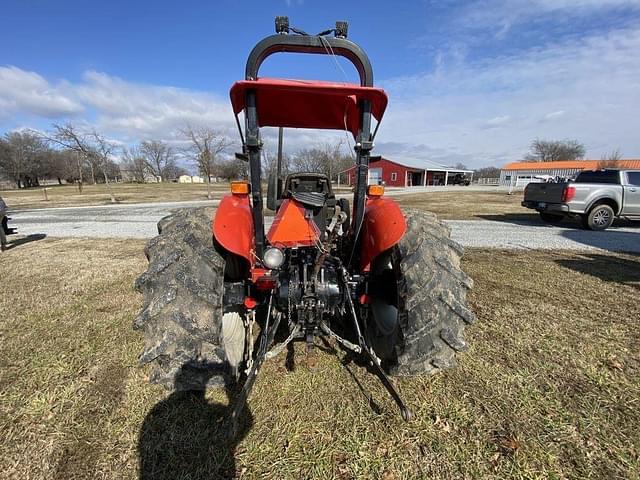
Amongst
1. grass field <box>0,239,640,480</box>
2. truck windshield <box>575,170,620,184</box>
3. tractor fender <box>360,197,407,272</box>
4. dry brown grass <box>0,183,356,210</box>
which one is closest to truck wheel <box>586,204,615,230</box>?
truck windshield <box>575,170,620,184</box>

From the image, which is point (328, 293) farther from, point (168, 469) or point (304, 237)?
point (168, 469)

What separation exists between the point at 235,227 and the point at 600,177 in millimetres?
12742

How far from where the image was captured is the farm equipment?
1.98 m

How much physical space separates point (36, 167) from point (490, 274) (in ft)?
250

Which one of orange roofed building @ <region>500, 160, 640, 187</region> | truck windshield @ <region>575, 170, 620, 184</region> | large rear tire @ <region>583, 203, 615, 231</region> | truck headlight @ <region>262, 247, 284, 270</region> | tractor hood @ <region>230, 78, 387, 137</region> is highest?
orange roofed building @ <region>500, 160, 640, 187</region>

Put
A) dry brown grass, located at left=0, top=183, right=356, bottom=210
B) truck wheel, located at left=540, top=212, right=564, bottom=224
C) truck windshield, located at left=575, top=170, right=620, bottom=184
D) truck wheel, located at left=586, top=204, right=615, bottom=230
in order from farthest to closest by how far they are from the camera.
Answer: dry brown grass, located at left=0, top=183, right=356, bottom=210 < truck wheel, located at left=540, top=212, right=564, bottom=224 < truck windshield, located at left=575, top=170, right=620, bottom=184 < truck wheel, located at left=586, top=204, right=615, bottom=230

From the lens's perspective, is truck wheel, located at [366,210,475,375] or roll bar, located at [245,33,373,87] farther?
truck wheel, located at [366,210,475,375]

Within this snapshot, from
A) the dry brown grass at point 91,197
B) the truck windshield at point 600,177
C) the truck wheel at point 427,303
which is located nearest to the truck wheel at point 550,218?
the truck windshield at point 600,177

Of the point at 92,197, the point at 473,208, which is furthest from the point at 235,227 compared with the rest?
the point at 92,197

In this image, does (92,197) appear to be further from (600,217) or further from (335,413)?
(600,217)

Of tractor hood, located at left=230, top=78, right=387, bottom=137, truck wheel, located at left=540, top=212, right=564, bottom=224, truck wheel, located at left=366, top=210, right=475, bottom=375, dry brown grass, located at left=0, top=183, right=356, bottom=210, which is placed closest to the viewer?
tractor hood, located at left=230, top=78, right=387, bottom=137

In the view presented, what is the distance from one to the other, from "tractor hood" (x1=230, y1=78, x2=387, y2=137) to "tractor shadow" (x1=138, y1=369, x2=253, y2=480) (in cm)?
184

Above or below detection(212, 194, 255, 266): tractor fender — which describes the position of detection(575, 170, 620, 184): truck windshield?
above

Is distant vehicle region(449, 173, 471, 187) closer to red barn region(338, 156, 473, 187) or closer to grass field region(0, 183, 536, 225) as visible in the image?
red barn region(338, 156, 473, 187)
